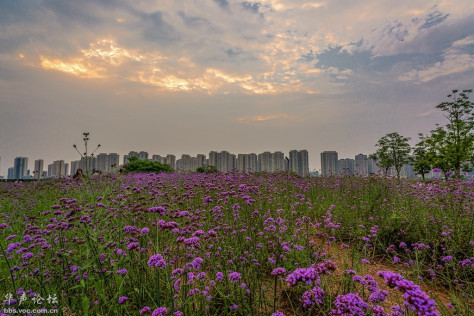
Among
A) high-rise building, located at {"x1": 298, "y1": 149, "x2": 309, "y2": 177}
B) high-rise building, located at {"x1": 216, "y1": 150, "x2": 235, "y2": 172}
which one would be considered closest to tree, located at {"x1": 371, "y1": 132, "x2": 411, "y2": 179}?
high-rise building, located at {"x1": 298, "y1": 149, "x2": 309, "y2": 177}

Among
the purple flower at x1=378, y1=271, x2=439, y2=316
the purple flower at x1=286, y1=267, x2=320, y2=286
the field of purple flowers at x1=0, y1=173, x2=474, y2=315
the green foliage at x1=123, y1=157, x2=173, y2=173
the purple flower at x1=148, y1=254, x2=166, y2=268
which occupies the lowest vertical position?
the field of purple flowers at x1=0, y1=173, x2=474, y2=315

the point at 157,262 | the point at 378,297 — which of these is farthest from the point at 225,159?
the point at 378,297

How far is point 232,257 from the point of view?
151 inches

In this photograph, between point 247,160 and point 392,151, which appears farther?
point 247,160

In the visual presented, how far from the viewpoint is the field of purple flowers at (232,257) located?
95.8 inches

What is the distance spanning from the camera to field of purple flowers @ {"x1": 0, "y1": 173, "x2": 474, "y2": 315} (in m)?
2.43

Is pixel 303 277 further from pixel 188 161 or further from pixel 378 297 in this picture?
pixel 188 161

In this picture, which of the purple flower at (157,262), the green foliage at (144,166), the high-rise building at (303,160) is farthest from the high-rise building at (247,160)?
the purple flower at (157,262)

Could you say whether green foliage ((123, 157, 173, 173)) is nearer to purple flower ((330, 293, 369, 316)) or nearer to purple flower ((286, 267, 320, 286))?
purple flower ((286, 267, 320, 286))

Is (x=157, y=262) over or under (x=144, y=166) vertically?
under

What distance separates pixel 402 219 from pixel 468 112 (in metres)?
45.7

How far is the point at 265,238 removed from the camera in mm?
4609

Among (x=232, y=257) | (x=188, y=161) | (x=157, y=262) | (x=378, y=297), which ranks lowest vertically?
(x=232, y=257)

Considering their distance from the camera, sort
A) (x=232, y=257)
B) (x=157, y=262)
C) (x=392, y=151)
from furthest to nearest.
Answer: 1. (x=392, y=151)
2. (x=232, y=257)
3. (x=157, y=262)
